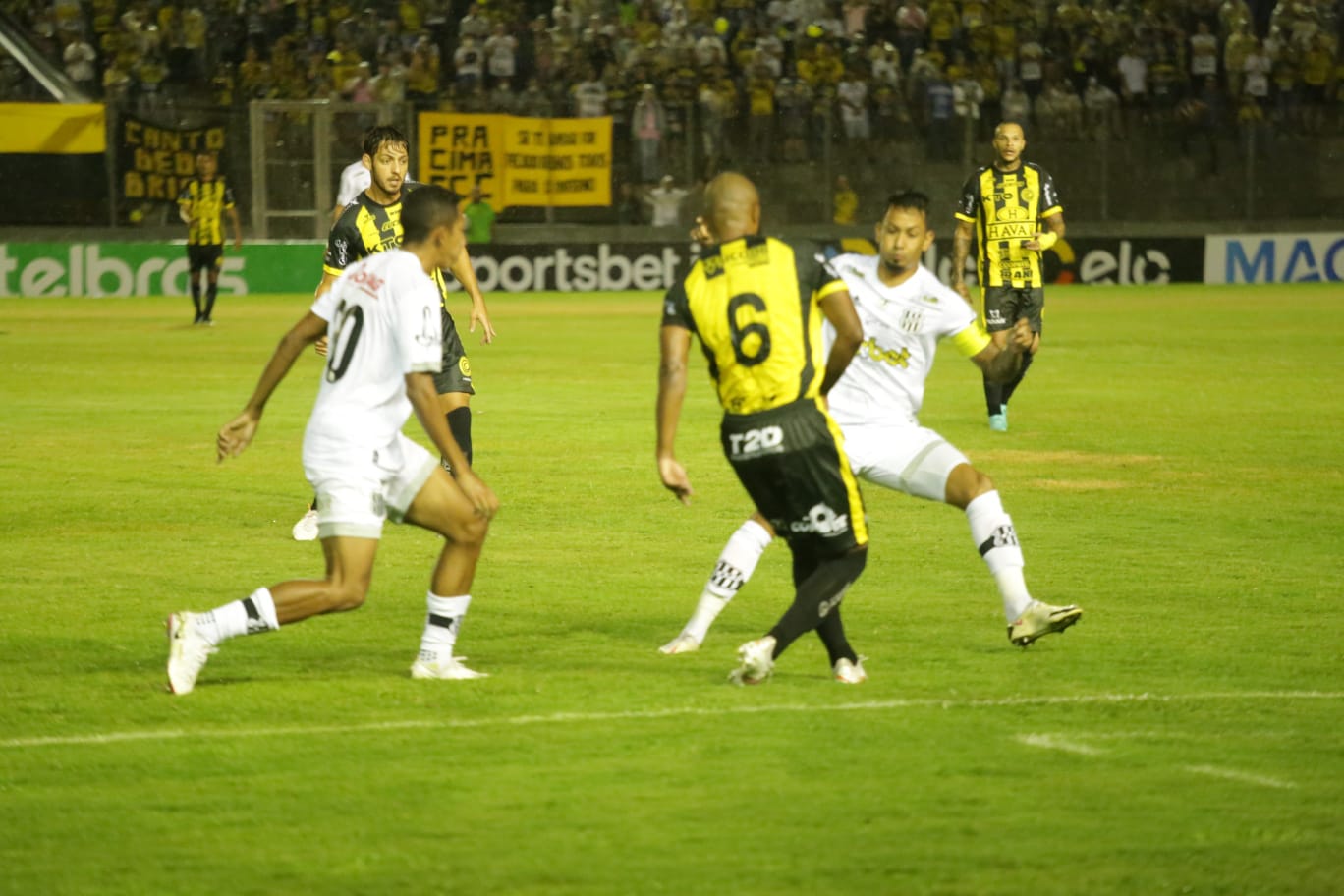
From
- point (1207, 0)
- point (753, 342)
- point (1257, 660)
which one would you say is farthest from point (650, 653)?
point (1207, 0)

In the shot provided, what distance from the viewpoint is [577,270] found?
118ft

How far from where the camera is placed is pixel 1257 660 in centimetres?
754

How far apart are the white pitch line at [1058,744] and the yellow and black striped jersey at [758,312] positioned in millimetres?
1399

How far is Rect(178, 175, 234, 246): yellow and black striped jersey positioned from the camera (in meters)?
27.3

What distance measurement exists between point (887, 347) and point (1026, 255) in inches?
322

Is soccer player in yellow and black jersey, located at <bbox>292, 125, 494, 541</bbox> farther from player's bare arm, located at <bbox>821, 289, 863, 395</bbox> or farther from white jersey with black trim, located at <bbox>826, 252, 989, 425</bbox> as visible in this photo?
player's bare arm, located at <bbox>821, 289, 863, 395</bbox>

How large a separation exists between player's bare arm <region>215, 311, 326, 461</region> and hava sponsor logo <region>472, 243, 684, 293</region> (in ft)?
93.7

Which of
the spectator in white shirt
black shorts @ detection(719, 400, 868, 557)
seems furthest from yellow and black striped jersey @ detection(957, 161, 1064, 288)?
the spectator in white shirt

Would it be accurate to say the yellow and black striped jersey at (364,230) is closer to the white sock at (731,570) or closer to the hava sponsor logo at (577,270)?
the white sock at (731,570)

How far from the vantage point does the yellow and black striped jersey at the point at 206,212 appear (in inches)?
1073

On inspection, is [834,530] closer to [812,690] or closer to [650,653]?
[812,690]

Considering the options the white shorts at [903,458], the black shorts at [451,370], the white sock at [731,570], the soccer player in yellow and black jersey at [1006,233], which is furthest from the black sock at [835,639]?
the soccer player in yellow and black jersey at [1006,233]

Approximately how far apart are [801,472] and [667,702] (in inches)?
36.0

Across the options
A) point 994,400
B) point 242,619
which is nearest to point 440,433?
point 242,619
